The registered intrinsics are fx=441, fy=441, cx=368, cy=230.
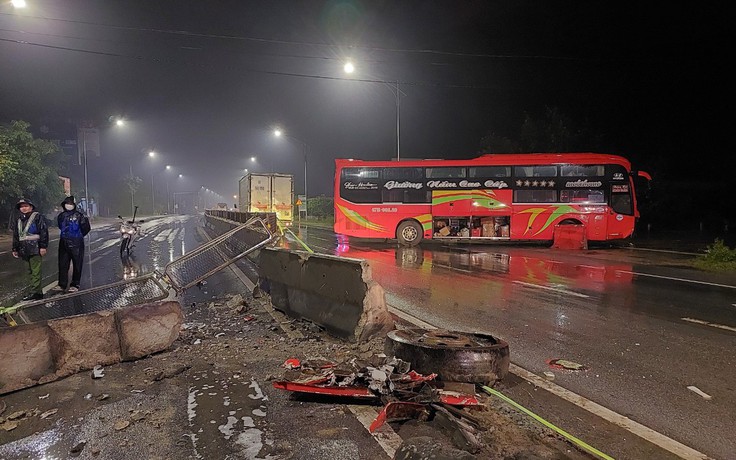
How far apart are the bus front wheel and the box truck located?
12.3 m

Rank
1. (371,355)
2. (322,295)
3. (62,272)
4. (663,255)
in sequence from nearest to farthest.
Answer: (371,355) < (322,295) < (62,272) < (663,255)

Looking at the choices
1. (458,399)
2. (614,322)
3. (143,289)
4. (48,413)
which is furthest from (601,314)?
(143,289)

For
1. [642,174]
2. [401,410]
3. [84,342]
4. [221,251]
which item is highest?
[642,174]

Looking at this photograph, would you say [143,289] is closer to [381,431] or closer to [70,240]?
[70,240]

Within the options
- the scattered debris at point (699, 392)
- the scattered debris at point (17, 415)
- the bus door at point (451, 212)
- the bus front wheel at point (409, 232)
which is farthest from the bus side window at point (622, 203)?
the scattered debris at point (17, 415)

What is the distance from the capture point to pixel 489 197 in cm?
1912

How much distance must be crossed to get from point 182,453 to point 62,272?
7.90 metres

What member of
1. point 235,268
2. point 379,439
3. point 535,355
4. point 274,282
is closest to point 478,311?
point 535,355

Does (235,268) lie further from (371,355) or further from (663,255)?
(663,255)

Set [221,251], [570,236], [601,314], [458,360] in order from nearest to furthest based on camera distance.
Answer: [458,360], [601,314], [221,251], [570,236]

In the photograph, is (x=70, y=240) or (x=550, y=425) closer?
(x=550, y=425)

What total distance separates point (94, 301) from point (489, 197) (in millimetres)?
15323

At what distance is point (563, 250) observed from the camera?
18.2 metres

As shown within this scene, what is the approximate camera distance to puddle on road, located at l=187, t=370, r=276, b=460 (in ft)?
10.3
